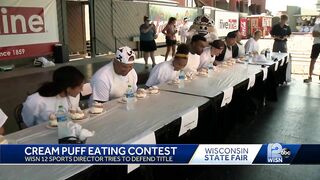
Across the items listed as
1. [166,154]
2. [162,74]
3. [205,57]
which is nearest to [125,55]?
[162,74]

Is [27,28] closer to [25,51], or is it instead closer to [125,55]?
[25,51]

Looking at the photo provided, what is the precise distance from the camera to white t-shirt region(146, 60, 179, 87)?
3969 mm

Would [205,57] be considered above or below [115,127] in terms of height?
above

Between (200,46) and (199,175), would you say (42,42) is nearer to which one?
(200,46)

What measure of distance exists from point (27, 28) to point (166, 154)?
826 centimetres

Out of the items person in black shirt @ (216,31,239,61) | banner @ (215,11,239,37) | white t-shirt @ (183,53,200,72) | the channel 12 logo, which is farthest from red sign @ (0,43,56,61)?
banner @ (215,11,239,37)

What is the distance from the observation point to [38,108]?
2498 mm

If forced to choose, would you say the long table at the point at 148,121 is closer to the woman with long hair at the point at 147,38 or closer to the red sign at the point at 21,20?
the woman with long hair at the point at 147,38

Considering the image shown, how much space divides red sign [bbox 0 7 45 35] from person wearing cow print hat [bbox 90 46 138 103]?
6112 mm

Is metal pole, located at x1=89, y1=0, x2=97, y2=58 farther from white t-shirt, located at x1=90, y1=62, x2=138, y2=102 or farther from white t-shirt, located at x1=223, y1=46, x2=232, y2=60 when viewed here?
white t-shirt, located at x1=90, y1=62, x2=138, y2=102

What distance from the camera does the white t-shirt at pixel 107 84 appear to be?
→ 3.08 metres

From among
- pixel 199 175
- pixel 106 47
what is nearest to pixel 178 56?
pixel 199 175

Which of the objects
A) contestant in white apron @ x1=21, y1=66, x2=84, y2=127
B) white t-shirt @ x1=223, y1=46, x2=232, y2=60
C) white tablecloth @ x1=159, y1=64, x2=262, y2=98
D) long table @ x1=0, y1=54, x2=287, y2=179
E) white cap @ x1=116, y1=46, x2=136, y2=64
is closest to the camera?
long table @ x1=0, y1=54, x2=287, y2=179

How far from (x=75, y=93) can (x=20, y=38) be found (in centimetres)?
688
